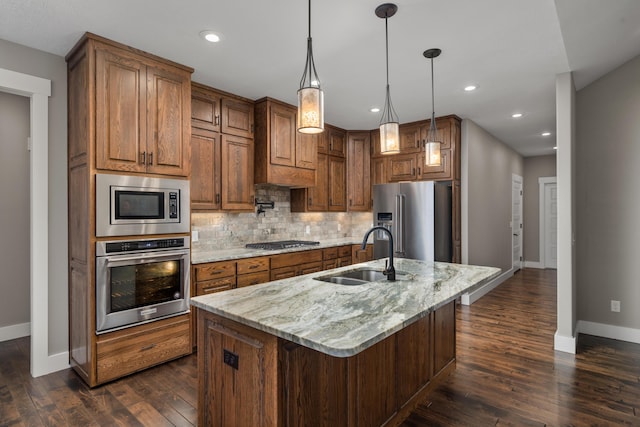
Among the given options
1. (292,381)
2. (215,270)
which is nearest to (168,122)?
(215,270)

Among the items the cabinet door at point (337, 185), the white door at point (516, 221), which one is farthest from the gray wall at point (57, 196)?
the white door at point (516, 221)

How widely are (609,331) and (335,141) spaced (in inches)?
157

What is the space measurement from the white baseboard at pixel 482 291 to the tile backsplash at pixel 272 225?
1856 millimetres

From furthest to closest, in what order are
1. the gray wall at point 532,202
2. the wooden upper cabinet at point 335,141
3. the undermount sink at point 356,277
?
the gray wall at point 532,202 < the wooden upper cabinet at point 335,141 < the undermount sink at point 356,277

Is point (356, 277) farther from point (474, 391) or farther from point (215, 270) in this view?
point (215, 270)

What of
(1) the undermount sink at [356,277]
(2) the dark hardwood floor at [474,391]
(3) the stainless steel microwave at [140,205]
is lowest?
(2) the dark hardwood floor at [474,391]

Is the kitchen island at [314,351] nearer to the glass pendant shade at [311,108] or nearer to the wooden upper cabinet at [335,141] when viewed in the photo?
the glass pendant shade at [311,108]

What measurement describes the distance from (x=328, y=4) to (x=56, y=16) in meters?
1.80

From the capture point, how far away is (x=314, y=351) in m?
1.57

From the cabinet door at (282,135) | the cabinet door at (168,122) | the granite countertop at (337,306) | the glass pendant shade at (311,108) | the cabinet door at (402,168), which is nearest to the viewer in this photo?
the granite countertop at (337,306)

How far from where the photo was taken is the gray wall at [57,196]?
2838 mm

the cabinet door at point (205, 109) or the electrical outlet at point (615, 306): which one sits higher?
the cabinet door at point (205, 109)

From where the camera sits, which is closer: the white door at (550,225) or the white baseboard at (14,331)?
the white baseboard at (14,331)

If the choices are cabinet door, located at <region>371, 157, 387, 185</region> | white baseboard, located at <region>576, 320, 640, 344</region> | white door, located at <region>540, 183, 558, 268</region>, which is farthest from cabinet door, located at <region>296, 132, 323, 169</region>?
white door, located at <region>540, 183, 558, 268</region>
